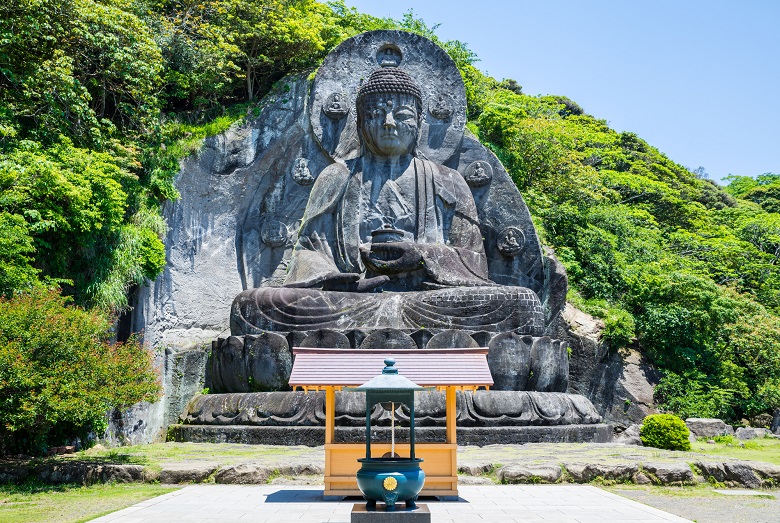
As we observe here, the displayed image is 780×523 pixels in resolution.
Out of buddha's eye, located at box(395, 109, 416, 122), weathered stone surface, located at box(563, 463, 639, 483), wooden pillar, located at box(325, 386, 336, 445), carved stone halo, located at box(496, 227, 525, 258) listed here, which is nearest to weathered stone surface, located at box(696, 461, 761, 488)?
weathered stone surface, located at box(563, 463, 639, 483)

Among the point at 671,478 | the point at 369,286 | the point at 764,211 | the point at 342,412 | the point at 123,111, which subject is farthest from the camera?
the point at 764,211

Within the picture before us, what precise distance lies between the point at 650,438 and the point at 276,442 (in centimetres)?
525

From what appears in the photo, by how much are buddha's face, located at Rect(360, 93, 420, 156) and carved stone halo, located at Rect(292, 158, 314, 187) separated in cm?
132

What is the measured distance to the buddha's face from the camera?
44.1 feet

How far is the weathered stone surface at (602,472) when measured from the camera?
7426 millimetres

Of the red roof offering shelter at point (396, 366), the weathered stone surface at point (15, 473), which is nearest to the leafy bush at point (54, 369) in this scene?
the weathered stone surface at point (15, 473)

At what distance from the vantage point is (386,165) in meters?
13.9

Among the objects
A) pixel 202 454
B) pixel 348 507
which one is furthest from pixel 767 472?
pixel 202 454

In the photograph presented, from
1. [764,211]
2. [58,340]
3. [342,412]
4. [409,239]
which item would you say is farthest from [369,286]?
[764,211]

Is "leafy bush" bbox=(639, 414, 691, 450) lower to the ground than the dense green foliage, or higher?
lower

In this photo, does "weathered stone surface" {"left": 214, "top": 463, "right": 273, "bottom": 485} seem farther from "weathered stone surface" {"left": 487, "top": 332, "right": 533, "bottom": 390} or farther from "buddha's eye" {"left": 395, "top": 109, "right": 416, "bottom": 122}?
"buddha's eye" {"left": 395, "top": 109, "right": 416, "bottom": 122}

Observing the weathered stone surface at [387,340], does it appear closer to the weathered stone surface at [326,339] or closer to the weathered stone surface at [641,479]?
the weathered stone surface at [326,339]

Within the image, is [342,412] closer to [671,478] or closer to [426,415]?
[426,415]

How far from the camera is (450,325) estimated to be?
11.2m
